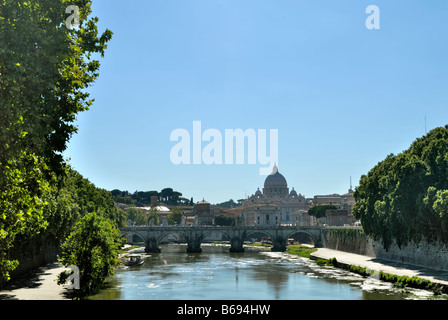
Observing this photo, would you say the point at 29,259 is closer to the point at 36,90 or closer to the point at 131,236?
the point at 36,90

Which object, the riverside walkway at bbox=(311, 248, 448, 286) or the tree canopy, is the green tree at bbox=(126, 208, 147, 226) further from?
the tree canopy

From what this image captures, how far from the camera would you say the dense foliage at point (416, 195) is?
132 feet

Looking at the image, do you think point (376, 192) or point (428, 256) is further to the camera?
point (376, 192)

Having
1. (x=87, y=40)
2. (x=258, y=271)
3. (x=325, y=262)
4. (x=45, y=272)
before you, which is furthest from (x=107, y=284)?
(x=325, y=262)

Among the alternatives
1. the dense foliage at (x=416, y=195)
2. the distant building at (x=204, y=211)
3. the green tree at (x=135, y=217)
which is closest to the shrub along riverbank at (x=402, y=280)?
the dense foliage at (x=416, y=195)

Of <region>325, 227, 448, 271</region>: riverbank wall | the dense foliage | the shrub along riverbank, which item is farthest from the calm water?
<region>325, 227, 448, 271</region>: riverbank wall

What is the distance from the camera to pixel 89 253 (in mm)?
34656

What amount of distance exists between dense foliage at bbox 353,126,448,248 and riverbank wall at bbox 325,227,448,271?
3.35ft

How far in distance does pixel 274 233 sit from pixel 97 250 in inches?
2781

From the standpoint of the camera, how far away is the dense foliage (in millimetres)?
40188

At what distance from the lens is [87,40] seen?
778 inches

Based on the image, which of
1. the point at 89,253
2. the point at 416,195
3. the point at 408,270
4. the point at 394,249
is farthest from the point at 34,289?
the point at 394,249

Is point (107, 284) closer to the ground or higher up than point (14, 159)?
closer to the ground

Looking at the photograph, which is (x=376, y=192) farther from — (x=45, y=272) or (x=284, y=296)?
(x=45, y=272)
